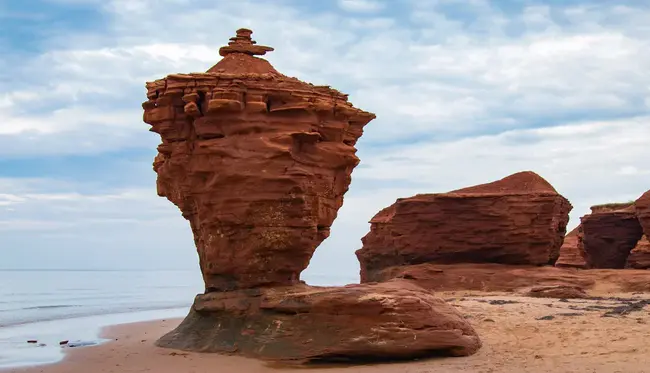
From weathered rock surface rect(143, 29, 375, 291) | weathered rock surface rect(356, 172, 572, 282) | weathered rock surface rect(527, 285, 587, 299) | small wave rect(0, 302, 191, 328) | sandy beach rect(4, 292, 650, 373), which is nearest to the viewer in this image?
sandy beach rect(4, 292, 650, 373)

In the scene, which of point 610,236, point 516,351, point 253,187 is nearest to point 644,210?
point 610,236

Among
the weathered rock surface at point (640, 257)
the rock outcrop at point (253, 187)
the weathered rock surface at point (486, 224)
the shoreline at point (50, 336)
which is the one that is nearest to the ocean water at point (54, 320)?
the shoreline at point (50, 336)

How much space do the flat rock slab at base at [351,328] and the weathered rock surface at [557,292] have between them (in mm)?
8446

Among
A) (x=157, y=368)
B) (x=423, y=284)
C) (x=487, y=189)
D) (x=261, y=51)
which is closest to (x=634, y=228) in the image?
(x=487, y=189)

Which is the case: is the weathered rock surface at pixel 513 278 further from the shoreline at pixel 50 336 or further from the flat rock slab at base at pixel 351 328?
the flat rock slab at base at pixel 351 328

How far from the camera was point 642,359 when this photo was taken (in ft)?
37.3

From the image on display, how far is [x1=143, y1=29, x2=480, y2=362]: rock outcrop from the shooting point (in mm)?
13820

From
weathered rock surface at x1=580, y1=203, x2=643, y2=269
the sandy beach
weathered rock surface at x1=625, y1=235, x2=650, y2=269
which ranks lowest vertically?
the sandy beach

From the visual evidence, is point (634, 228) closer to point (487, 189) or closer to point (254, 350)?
point (487, 189)

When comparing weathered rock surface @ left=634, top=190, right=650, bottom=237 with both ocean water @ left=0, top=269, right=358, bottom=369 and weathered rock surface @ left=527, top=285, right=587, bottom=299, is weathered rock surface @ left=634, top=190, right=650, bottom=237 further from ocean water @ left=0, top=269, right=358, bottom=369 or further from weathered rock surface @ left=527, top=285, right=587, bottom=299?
ocean water @ left=0, top=269, right=358, bottom=369

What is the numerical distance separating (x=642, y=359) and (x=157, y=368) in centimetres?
758

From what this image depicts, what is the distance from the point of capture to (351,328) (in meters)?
12.7

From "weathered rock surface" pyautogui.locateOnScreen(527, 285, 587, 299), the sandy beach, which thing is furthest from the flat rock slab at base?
"weathered rock surface" pyautogui.locateOnScreen(527, 285, 587, 299)

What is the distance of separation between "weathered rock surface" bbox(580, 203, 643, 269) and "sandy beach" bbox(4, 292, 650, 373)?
17657 millimetres
